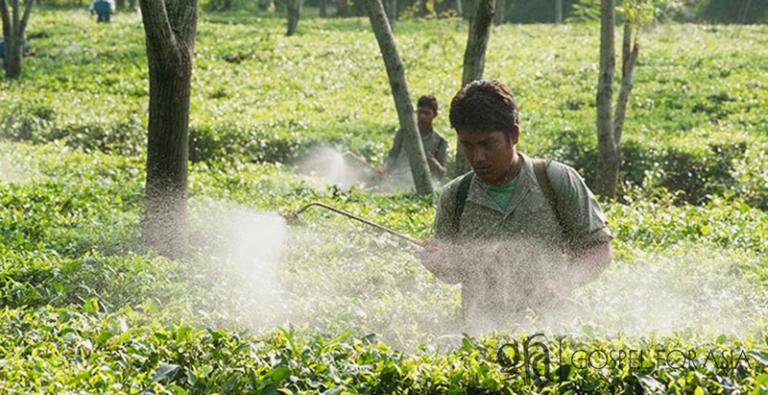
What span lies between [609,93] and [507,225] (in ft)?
19.8

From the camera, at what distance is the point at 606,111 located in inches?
399

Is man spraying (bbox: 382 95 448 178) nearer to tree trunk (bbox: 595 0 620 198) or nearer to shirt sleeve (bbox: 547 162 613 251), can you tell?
tree trunk (bbox: 595 0 620 198)

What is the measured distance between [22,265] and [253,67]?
15.9 metres

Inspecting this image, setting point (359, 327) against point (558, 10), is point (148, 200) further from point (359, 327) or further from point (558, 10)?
point (558, 10)

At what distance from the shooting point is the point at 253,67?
21.1m

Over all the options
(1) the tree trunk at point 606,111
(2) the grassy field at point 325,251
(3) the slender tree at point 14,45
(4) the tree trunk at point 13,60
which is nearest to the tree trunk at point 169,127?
(2) the grassy field at point 325,251

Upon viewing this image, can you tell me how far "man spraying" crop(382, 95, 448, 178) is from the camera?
9.73 m

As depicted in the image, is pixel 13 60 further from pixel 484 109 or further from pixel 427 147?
pixel 484 109

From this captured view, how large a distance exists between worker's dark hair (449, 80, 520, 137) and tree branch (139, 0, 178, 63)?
2.59 metres

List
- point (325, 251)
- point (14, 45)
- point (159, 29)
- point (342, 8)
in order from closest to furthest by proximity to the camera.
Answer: point (159, 29) < point (325, 251) < point (14, 45) < point (342, 8)

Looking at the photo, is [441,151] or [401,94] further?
[441,151]

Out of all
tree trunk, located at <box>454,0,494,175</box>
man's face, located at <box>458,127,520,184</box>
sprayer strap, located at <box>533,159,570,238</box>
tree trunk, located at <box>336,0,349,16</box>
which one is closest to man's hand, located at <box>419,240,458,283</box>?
man's face, located at <box>458,127,520,184</box>

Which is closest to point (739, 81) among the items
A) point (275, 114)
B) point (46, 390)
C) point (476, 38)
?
point (275, 114)

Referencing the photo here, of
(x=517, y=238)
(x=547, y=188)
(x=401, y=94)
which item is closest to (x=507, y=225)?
(x=517, y=238)
